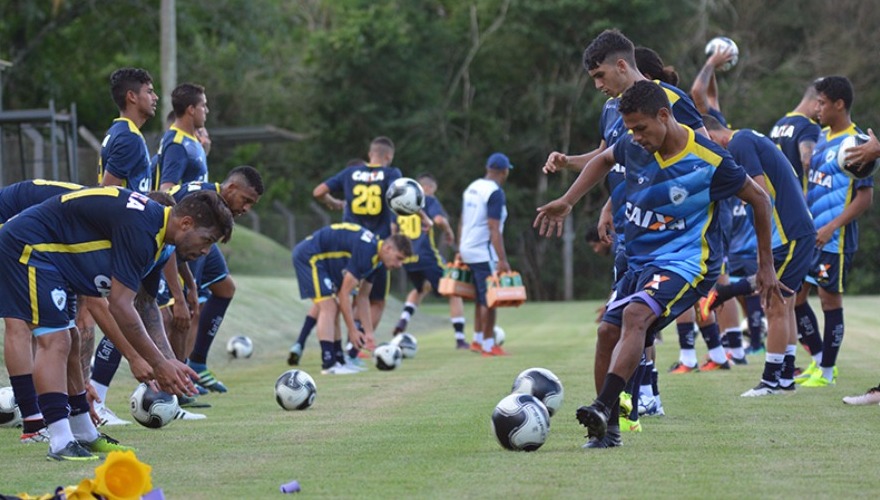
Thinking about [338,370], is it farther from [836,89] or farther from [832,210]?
[836,89]

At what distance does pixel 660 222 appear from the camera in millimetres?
7676

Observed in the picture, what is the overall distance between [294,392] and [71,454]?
2.99 meters

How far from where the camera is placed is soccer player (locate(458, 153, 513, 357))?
17.1 meters

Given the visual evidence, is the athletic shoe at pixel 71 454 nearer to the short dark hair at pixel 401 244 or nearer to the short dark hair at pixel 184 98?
the short dark hair at pixel 184 98

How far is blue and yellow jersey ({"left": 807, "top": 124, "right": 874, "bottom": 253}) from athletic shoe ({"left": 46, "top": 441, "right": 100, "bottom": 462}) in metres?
6.96

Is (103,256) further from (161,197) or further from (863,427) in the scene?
(863,427)

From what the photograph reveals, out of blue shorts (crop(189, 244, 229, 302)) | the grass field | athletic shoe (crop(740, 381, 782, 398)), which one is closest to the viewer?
the grass field

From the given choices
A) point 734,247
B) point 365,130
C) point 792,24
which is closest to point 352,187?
point 734,247

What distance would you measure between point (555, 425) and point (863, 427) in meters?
1.97

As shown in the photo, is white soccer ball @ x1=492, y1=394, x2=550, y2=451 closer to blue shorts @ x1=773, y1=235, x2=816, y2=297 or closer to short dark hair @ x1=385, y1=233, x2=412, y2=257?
blue shorts @ x1=773, y1=235, x2=816, y2=297

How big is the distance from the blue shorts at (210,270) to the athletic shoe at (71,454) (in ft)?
14.3

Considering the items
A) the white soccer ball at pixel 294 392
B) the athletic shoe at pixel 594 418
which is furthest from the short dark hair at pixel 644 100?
the white soccer ball at pixel 294 392

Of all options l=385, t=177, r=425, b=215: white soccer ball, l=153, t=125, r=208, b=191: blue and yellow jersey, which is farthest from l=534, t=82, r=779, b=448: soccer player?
l=385, t=177, r=425, b=215: white soccer ball

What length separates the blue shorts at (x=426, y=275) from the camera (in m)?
20.1
